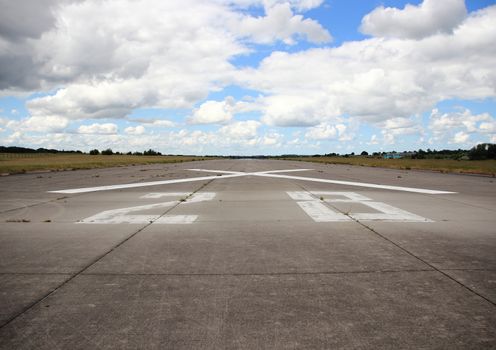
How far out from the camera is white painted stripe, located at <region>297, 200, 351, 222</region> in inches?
314

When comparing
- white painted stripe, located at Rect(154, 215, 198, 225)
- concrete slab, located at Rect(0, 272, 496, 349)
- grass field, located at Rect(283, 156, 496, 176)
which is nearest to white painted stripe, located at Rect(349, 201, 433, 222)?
white painted stripe, located at Rect(154, 215, 198, 225)

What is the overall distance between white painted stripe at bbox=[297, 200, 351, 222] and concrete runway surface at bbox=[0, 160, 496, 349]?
0.40ft

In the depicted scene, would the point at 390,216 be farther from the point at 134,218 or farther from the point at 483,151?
the point at 483,151

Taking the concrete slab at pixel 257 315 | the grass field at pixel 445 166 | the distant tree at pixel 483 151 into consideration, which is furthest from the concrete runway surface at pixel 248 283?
the distant tree at pixel 483 151

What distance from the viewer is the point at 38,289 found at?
12.4ft

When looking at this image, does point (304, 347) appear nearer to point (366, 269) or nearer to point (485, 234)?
point (366, 269)

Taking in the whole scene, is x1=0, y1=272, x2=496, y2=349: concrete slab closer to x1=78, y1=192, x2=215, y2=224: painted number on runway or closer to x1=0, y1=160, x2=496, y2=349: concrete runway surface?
x1=0, y1=160, x2=496, y2=349: concrete runway surface

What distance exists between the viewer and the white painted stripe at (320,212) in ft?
26.2

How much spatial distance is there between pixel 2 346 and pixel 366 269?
3504mm

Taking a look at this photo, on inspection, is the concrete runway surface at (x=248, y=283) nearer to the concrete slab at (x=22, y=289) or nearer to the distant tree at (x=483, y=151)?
the concrete slab at (x=22, y=289)

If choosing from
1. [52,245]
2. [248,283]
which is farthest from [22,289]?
[248,283]

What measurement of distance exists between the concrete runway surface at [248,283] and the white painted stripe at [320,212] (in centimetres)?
12

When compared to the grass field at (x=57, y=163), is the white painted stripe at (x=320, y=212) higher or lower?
lower

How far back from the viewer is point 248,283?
398cm
